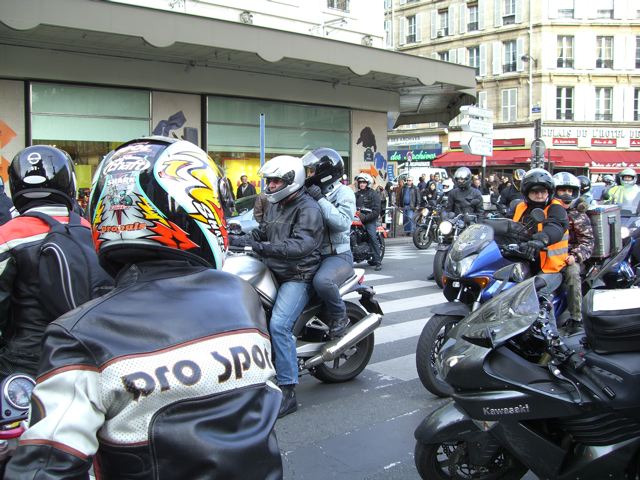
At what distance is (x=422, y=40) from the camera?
50406mm

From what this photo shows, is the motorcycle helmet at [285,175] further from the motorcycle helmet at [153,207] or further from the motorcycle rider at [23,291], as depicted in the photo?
the motorcycle helmet at [153,207]

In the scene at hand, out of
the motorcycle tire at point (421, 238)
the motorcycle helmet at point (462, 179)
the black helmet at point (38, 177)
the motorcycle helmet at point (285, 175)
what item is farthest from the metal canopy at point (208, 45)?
the black helmet at point (38, 177)

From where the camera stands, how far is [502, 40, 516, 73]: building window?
45062mm

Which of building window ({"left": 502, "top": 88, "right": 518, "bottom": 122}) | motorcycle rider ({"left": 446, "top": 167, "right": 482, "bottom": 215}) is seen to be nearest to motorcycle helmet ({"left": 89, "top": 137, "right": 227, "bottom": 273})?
motorcycle rider ({"left": 446, "top": 167, "right": 482, "bottom": 215})

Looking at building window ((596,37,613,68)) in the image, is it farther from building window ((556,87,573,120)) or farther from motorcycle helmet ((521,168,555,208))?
motorcycle helmet ((521,168,555,208))

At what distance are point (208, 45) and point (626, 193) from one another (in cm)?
897

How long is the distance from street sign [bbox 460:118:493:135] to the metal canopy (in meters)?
1.77

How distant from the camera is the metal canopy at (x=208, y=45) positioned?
486 inches

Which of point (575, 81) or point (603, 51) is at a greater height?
point (603, 51)

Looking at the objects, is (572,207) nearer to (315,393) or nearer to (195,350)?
(315,393)

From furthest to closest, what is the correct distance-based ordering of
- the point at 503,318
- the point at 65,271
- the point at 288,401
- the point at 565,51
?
the point at 565,51 < the point at 288,401 < the point at 503,318 < the point at 65,271

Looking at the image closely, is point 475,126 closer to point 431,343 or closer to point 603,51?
point 431,343

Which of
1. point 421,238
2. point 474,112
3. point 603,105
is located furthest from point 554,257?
point 603,105

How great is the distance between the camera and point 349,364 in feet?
18.5
